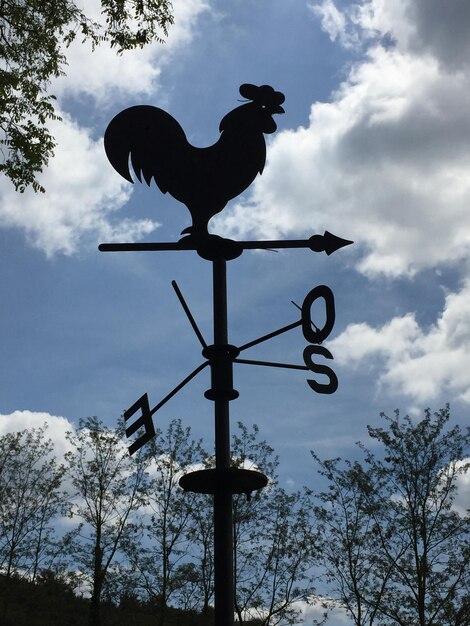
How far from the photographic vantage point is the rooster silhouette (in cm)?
401

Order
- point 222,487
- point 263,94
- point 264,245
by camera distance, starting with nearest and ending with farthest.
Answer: point 222,487, point 264,245, point 263,94

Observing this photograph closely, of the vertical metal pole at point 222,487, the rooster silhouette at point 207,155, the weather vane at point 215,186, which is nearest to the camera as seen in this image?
the vertical metal pole at point 222,487

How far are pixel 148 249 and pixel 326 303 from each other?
97 centimetres

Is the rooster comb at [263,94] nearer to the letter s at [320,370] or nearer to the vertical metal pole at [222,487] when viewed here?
the vertical metal pole at [222,487]

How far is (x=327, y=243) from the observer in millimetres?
4090

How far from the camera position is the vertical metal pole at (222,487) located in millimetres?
3062

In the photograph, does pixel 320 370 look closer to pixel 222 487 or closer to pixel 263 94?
pixel 222 487

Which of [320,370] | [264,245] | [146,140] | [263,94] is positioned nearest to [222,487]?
[320,370]

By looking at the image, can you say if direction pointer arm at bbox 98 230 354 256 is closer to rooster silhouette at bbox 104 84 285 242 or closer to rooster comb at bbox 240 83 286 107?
rooster silhouette at bbox 104 84 285 242

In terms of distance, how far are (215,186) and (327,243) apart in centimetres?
69

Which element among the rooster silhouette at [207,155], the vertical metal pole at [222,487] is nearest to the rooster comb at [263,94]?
the rooster silhouette at [207,155]

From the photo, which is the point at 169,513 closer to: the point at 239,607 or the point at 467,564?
the point at 239,607

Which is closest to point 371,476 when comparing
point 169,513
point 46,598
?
point 169,513

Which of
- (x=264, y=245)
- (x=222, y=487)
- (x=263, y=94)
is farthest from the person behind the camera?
(x=263, y=94)
